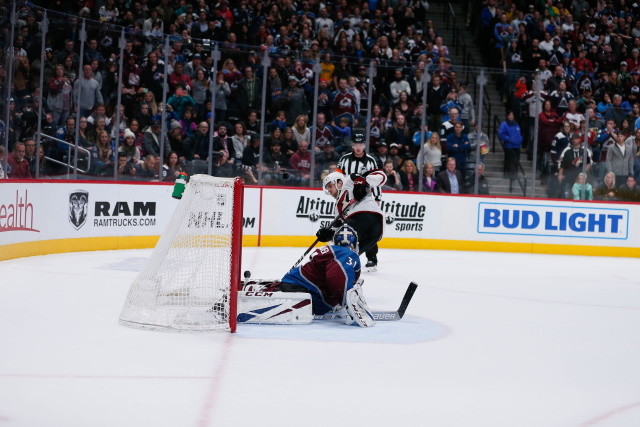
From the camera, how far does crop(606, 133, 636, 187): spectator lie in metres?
12.4

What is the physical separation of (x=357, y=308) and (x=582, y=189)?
7.79m

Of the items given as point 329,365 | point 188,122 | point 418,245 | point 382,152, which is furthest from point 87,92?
point 329,365

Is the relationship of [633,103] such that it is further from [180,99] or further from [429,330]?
[429,330]

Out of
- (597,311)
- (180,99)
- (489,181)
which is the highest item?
(180,99)

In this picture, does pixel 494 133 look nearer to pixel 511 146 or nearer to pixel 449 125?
pixel 511 146

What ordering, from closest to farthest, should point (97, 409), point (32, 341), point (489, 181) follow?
1. point (97, 409)
2. point (32, 341)
3. point (489, 181)

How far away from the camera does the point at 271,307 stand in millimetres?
5551

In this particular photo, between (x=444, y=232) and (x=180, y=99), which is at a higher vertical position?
(x=180, y=99)

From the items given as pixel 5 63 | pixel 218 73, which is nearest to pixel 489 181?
pixel 218 73

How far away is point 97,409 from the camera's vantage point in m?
3.46

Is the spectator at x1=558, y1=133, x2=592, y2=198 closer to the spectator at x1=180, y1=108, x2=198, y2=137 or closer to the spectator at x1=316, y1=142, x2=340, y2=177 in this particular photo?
the spectator at x1=316, y1=142, x2=340, y2=177

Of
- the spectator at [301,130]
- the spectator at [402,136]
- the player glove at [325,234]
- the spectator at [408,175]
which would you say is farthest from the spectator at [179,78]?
the player glove at [325,234]

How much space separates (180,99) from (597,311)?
6.20 meters

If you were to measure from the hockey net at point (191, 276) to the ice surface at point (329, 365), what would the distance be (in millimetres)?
174
